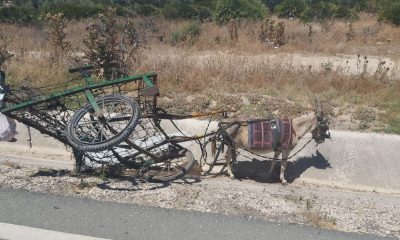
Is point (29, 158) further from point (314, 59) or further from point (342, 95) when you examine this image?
point (314, 59)

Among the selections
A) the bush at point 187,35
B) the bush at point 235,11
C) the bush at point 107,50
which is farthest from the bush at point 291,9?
the bush at point 107,50

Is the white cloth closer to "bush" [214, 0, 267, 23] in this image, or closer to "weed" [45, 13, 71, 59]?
"weed" [45, 13, 71, 59]

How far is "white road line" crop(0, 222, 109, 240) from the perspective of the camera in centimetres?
513

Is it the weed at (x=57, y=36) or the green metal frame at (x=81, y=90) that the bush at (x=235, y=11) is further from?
the green metal frame at (x=81, y=90)

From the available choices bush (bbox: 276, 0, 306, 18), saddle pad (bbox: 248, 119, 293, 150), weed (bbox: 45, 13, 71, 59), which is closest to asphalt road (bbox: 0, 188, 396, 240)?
saddle pad (bbox: 248, 119, 293, 150)

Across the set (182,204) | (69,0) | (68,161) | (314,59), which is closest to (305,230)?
(182,204)

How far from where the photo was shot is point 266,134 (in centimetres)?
848

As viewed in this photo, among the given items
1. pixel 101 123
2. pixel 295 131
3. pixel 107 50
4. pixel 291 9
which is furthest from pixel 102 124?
pixel 291 9

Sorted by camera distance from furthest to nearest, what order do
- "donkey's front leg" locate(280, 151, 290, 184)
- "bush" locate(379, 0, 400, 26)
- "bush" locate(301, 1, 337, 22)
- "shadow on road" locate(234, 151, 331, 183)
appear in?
"bush" locate(301, 1, 337, 22) → "bush" locate(379, 0, 400, 26) → "shadow on road" locate(234, 151, 331, 183) → "donkey's front leg" locate(280, 151, 290, 184)

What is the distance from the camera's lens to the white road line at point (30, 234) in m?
5.13

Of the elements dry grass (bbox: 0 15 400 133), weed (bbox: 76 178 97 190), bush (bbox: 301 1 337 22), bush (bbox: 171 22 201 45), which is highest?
bush (bbox: 301 1 337 22)

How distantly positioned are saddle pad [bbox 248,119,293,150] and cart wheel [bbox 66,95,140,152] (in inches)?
84.5

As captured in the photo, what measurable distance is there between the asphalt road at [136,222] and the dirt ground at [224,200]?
0.25 m

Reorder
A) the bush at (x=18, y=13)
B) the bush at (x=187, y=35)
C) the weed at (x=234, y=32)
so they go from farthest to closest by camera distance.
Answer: the bush at (x=18, y=13), the bush at (x=187, y=35), the weed at (x=234, y=32)
